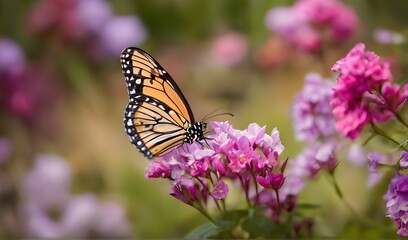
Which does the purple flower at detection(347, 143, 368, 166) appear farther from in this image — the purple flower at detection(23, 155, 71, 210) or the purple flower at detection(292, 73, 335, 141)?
the purple flower at detection(23, 155, 71, 210)

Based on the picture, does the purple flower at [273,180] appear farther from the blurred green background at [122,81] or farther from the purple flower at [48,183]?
the purple flower at [48,183]

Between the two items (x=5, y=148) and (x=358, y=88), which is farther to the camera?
(x=5, y=148)


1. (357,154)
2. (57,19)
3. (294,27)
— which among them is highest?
(57,19)

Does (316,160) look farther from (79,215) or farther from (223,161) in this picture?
(79,215)

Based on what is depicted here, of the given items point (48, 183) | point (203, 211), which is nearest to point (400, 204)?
point (203, 211)

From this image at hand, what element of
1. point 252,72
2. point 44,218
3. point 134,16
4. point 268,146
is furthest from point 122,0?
point 268,146

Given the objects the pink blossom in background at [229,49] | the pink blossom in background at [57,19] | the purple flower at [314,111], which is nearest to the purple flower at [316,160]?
the purple flower at [314,111]
